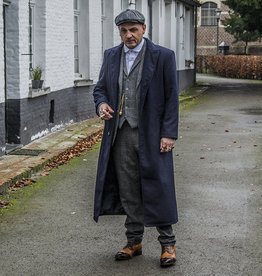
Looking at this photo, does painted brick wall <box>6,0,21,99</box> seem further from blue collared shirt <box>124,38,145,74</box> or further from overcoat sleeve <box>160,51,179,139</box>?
overcoat sleeve <box>160,51,179,139</box>

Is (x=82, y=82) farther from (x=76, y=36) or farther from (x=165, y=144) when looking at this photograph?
(x=165, y=144)

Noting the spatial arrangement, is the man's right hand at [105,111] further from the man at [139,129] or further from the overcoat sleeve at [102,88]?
the overcoat sleeve at [102,88]

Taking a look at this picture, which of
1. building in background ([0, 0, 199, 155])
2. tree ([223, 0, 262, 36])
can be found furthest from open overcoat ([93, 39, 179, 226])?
tree ([223, 0, 262, 36])

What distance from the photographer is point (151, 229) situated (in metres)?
6.21

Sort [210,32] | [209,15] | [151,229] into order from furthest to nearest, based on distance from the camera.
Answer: [209,15] < [210,32] < [151,229]

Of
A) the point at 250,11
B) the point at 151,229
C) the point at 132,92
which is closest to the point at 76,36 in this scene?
the point at 151,229

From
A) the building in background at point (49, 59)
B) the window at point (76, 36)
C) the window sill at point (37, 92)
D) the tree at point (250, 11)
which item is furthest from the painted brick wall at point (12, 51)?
the tree at point (250, 11)

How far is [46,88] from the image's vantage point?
1209cm

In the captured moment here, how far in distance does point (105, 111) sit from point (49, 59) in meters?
7.66

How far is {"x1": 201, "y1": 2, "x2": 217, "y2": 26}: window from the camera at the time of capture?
5709cm

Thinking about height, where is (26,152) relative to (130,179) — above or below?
below

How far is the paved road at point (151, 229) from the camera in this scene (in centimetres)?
521

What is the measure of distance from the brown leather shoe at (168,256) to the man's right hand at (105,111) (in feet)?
3.71

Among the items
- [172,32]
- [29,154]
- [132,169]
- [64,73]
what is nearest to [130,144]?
[132,169]
